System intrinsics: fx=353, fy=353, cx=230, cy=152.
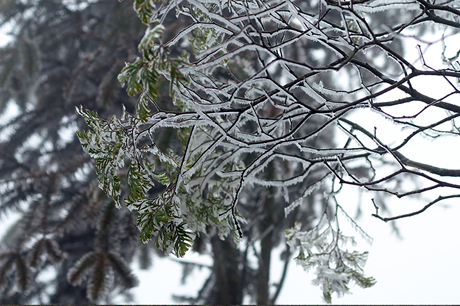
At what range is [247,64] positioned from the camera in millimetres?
1817

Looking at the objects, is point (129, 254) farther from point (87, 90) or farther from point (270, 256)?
point (87, 90)

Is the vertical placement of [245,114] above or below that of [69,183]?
below

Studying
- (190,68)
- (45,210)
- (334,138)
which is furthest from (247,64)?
(334,138)

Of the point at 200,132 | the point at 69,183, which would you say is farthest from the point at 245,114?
the point at 69,183

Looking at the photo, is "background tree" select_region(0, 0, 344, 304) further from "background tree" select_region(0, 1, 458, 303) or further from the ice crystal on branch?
the ice crystal on branch

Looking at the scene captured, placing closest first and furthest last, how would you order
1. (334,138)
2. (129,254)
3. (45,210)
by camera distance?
(45,210)
(129,254)
(334,138)

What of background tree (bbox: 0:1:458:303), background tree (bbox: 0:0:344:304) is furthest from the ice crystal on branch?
background tree (bbox: 0:0:344:304)

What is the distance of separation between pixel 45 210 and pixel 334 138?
276 centimetres

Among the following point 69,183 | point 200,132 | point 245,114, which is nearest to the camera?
point 245,114

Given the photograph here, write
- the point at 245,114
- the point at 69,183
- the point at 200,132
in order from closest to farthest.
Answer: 1. the point at 245,114
2. the point at 200,132
3. the point at 69,183

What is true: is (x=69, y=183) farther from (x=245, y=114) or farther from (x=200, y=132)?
(x=245, y=114)

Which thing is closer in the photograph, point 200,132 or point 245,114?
point 245,114

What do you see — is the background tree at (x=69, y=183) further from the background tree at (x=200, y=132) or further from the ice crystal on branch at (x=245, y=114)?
the ice crystal on branch at (x=245, y=114)

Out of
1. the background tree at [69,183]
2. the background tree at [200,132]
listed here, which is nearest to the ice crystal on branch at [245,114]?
the background tree at [200,132]
